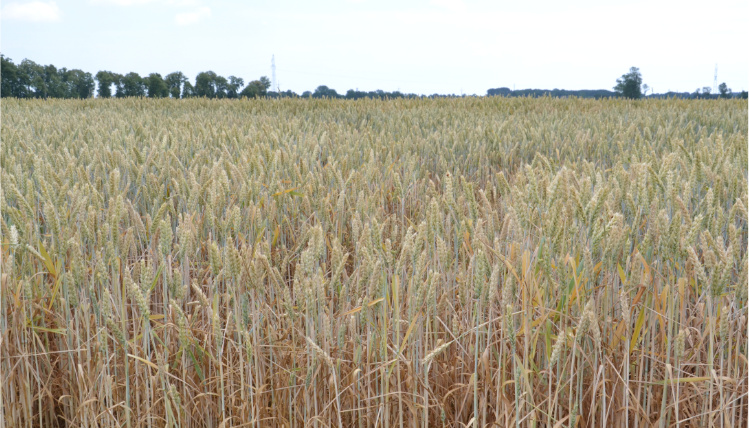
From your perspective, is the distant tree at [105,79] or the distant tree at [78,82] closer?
the distant tree at [105,79]

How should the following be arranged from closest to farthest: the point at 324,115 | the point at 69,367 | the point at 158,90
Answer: the point at 69,367, the point at 324,115, the point at 158,90

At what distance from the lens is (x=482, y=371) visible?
4.84 ft

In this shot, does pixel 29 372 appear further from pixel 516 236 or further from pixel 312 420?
pixel 516 236

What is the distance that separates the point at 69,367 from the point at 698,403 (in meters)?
1.63

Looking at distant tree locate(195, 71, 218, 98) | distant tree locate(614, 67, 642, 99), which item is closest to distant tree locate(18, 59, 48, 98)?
distant tree locate(195, 71, 218, 98)

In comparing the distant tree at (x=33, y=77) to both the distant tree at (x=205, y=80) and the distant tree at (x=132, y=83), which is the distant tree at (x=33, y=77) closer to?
the distant tree at (x=132, y=83)

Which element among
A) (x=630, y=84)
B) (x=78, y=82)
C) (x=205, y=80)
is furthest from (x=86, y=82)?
(x=630, y=84)

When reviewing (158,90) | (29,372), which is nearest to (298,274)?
(29,372)

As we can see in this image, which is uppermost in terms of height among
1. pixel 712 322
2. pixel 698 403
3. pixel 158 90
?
pixel 158 90

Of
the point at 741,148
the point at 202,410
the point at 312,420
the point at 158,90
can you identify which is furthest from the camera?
the point at 158,90

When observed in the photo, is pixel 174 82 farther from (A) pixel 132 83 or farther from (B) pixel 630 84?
(B) pixel 630 84

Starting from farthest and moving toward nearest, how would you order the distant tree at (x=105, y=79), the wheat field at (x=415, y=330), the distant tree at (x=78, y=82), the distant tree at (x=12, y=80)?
the distant tree at (x=78, y=82) → the distant tree at (x=105, y=79) → the distant tree at (x=12, y=80) → the wheat field at (x=415, y=330)

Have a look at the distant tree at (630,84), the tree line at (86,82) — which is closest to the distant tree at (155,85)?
the tree line at (86,82)

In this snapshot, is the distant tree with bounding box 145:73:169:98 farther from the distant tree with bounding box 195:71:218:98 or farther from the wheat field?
the wheat field
